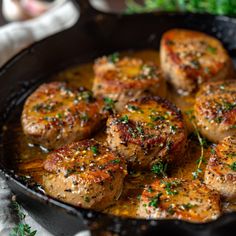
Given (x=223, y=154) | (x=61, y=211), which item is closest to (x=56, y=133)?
(x=61, y=211)

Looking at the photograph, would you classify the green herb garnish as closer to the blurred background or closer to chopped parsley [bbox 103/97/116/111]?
the blurred background

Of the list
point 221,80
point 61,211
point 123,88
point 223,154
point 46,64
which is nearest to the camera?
point 61,211

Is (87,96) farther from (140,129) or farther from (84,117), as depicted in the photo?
(140,129)

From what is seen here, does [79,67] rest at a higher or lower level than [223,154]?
lower

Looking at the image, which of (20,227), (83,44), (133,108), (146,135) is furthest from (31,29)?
(20,227)

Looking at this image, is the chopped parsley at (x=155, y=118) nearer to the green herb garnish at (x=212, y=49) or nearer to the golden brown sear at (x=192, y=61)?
the golden brown sear at (x=192, y=61)

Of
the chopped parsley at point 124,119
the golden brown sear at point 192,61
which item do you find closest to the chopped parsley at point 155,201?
the chopped parsley at point 124,119

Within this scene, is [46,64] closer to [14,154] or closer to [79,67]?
[79,67]
